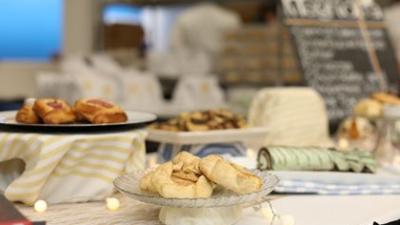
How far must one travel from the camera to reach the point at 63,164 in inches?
46.4

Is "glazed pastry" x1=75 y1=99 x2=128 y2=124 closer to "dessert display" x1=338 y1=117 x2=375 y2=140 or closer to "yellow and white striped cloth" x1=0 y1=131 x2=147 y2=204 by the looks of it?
"yellow and white striped cloth" x1=0 y1=131 x2=147 y2=204

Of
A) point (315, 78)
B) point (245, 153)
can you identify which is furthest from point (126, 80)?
point (245, 153)

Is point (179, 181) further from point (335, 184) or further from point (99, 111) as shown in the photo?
point (335, 184)

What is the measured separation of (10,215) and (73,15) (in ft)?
20.0

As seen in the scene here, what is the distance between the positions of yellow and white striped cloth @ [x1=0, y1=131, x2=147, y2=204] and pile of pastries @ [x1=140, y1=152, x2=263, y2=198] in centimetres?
19

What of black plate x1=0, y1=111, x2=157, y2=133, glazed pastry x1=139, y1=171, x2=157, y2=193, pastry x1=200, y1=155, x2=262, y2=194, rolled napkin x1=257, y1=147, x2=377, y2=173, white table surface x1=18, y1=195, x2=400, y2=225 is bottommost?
white table surface x1=18, y1=195, x2=400, y2=225

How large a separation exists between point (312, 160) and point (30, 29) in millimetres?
6030

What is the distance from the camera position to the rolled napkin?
4.36 feet

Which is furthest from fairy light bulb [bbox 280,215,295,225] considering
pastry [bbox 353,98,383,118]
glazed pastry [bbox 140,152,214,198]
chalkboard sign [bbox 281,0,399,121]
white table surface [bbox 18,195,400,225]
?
chalkboard sign [bbox 281,0,399,121]

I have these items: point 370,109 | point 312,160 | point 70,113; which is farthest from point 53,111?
point 370,109

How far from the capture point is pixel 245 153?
1.55 m

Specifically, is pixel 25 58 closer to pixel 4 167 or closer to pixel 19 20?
pixel 19 20

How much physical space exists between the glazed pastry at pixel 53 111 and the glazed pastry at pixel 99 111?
0.02m

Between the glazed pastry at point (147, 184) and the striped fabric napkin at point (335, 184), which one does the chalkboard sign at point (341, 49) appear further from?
the glazed pastry at point (147, 184)
